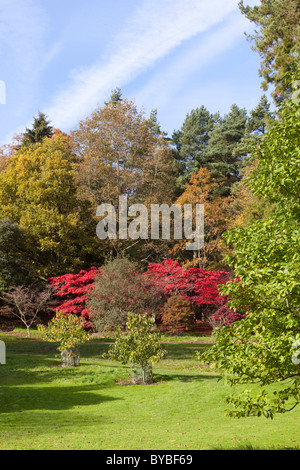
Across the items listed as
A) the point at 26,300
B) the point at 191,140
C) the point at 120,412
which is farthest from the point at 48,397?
the point at 191,140

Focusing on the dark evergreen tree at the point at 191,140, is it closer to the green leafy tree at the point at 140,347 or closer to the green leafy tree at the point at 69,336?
the green leafy tree at the point at 69,336

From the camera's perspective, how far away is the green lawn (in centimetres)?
675

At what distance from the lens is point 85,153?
3203 cm

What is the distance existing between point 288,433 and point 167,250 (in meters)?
25.0

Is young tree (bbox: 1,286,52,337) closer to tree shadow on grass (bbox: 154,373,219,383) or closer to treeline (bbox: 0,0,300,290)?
treeline (bbox: 0,0,300,290)

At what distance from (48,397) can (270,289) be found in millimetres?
7473

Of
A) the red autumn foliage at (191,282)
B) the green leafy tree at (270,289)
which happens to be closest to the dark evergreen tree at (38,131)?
the red autumn foliage at (191,282)

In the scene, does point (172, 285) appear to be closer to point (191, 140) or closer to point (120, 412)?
point (120, 412)

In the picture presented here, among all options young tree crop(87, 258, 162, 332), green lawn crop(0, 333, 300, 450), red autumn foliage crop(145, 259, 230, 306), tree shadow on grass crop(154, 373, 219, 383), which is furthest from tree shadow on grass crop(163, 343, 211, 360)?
red autumn foliage crop(145, 259, 230, 306)

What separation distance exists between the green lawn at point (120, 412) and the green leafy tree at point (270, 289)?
63.0 inches

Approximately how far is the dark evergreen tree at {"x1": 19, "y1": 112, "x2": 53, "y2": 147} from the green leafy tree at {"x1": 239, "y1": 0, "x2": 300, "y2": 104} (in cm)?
2414

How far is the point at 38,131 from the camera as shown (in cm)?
4100
